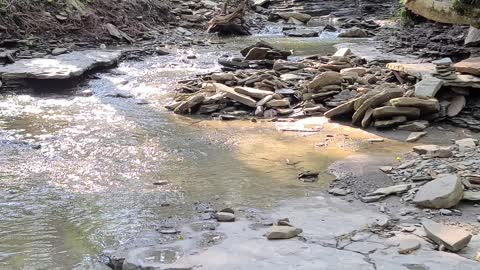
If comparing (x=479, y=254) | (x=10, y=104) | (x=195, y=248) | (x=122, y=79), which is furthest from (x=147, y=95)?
(x=479, y=254)

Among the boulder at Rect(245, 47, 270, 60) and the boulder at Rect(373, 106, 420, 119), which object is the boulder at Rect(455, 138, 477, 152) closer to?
the boulder at Rect(373, 106, 420, 119)

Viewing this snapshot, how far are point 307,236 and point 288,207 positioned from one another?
760mm

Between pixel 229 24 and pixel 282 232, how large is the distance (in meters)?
12.4

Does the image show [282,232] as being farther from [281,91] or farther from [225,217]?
[281,91]

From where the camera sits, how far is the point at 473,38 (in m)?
10.2

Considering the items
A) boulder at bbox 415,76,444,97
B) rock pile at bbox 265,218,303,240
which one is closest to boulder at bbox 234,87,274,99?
boulder at bbox 415,76,444,97

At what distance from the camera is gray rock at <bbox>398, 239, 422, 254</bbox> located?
11.7 ft

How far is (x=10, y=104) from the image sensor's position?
8508 mm

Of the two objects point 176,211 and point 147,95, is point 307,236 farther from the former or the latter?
point 147,95

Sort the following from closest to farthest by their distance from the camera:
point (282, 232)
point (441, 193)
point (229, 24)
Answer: point (282, 232)
point (441, 193)
point (229, 24)

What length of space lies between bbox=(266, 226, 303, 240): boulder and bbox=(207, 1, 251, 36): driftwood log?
1233 centimetres

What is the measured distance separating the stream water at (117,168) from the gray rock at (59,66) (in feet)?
1.25

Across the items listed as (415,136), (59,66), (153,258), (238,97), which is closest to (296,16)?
(59,66)

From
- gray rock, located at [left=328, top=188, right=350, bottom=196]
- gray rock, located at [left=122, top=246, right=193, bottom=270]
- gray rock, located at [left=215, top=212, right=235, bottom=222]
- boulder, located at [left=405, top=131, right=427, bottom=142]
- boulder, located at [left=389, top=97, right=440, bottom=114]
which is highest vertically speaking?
boulder, located at [left=389, top=97, right=440, bottom=114]
